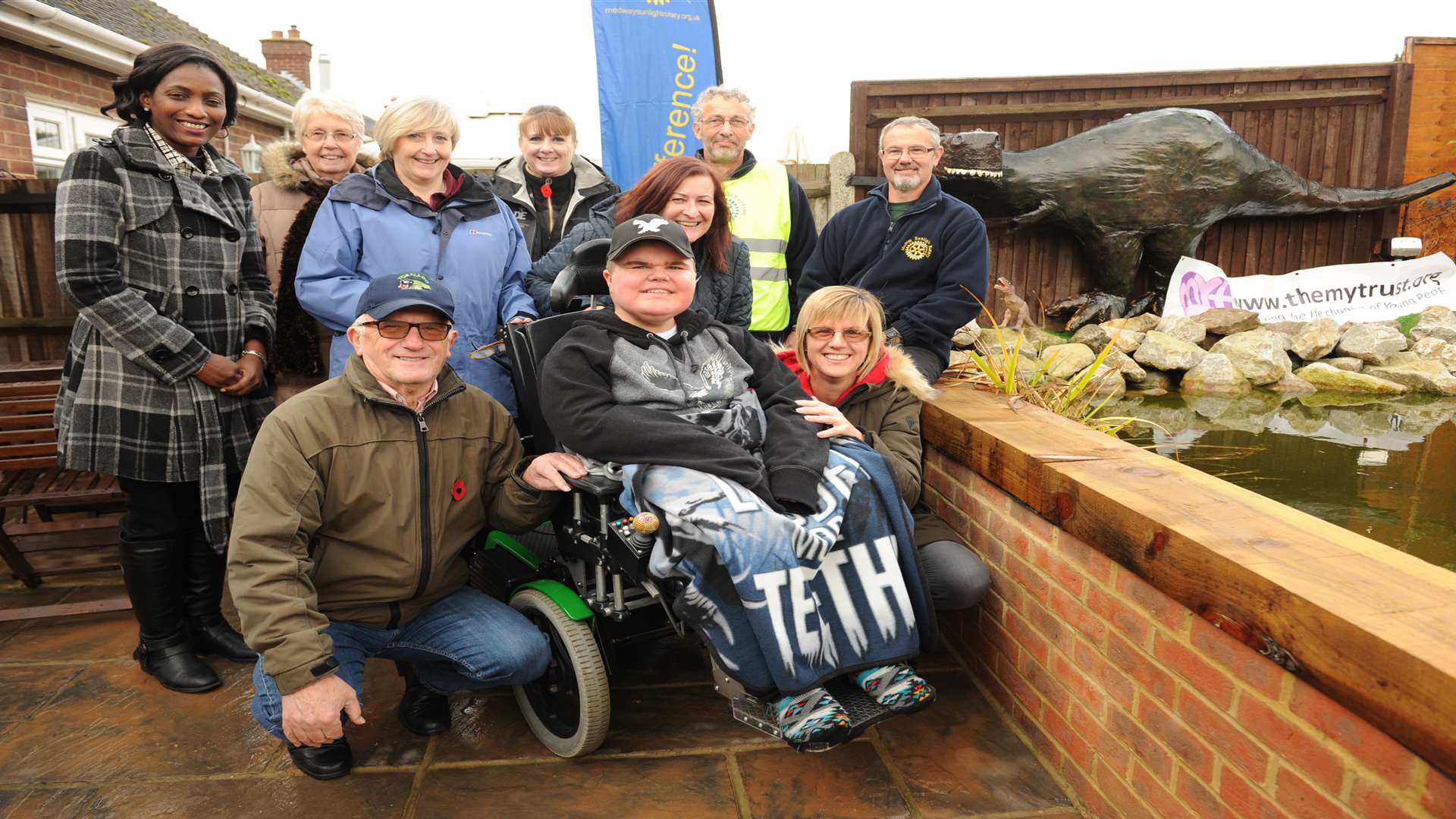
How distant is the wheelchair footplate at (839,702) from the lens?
1.86 meters

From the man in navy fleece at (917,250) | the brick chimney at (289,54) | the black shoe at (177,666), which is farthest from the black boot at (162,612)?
the brick chimney at (289,54)

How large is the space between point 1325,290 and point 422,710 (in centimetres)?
757

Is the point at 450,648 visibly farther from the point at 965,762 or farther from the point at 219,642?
the point at 965,762

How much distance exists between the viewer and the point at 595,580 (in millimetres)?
2236

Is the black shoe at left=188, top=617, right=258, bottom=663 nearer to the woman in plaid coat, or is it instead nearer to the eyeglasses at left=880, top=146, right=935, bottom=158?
the woman in plaid coat

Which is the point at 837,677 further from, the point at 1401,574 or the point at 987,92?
the point at 987,92

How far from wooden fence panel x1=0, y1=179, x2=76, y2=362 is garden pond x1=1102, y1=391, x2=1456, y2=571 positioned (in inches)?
230

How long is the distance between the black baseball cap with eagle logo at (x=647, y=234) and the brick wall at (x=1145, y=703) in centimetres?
110

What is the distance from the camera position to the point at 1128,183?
656 cm

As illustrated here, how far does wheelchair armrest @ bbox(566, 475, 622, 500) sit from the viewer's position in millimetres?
1996

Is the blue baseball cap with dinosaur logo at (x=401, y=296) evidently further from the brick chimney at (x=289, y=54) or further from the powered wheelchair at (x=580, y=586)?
the brick chimney at (x=289, y=54)

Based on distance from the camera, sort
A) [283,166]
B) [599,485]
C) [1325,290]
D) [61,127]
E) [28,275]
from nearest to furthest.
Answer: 1. [599,485]
2. [283,166]
3. [28,275]
4. [1325,290]
5. [61,127]

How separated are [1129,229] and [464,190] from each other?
5576mm

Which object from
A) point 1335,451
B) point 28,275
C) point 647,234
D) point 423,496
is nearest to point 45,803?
point 423,496
